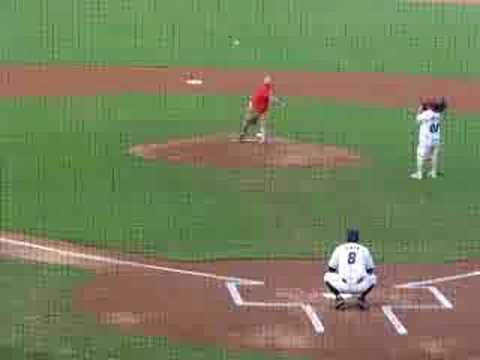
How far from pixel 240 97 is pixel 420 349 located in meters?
21.1

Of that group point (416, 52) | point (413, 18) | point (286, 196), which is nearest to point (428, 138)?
point (286, 196)

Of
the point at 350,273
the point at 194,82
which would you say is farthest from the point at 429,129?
the point at 194,82

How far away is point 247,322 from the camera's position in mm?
15078

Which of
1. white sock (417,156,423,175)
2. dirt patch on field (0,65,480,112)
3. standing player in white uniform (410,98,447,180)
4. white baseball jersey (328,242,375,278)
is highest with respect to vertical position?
dirt patch on field (0,65,480,112)

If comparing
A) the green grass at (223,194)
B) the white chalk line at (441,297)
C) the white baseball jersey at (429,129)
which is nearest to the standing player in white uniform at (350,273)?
the white chalk line at (441,297)

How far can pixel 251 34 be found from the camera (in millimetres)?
48438

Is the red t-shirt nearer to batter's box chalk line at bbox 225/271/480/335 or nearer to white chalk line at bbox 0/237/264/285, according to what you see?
white chalk line at bbox 0/237/264/285

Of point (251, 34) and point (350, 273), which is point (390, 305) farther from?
point (251, 34)

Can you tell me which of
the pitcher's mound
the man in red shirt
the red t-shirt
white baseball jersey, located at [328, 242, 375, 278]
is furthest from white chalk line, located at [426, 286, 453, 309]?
the red t-shirt

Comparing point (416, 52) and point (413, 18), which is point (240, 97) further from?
point (413, 18)

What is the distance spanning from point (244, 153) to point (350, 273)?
451 inches

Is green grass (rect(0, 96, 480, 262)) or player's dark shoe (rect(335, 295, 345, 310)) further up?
green grass (rect(0, 96, 480, 262))

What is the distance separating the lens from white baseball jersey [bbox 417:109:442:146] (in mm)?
24500

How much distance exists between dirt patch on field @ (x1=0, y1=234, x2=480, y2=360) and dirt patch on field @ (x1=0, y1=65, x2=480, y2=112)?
16850 millimetres
